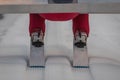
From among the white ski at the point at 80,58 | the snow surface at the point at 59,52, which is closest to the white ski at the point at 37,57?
the snow surface at the point at 59,52

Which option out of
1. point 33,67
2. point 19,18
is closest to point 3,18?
point 19,18

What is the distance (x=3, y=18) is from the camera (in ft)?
7.06

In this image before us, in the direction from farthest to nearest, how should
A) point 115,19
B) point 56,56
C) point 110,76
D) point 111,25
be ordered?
point 115,19, point 111,25, point 56,56, point 110,76

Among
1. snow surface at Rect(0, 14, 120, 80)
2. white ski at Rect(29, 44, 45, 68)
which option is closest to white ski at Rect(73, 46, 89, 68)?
snow surface at Rect(0, 14, 120, 80)

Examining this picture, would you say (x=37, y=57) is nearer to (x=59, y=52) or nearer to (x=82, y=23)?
(x=59, y=52)

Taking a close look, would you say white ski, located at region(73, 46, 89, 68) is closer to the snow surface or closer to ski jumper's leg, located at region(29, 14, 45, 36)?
the snow surface

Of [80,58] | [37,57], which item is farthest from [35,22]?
[80,58]

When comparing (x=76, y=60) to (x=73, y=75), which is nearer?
(x=73, y=75)

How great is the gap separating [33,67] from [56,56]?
0.17 metres

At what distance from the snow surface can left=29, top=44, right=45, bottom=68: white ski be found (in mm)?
28

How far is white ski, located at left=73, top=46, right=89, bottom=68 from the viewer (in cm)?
118

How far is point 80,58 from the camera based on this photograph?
3.95ft

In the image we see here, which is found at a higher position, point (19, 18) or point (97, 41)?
point (19, 18)

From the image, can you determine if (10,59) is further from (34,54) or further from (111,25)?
(111,25)
